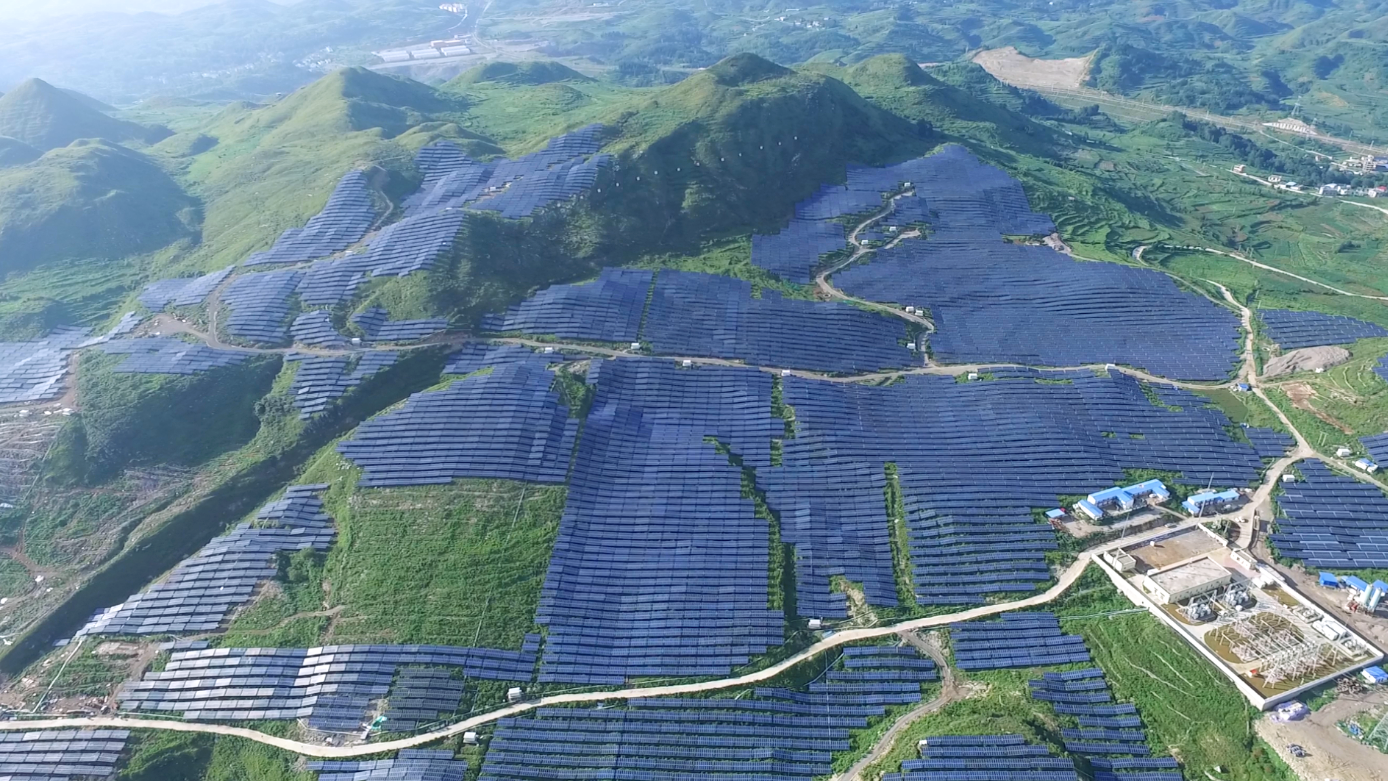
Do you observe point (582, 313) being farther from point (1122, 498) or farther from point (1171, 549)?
point (1171, 549)

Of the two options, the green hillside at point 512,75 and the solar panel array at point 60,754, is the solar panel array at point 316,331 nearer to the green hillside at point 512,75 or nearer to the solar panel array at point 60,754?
the solar panel array at point 60,754

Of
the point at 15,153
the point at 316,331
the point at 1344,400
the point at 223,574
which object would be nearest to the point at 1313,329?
the point at 1344,400

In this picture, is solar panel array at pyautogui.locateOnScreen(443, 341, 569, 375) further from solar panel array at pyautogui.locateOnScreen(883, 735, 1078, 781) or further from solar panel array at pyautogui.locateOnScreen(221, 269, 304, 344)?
solar panel array at pyautogui.locateOnScreen(883, 735, 1078, 781)

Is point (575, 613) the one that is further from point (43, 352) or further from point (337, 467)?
point (43, 352)

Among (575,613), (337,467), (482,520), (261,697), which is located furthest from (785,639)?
(337,467)

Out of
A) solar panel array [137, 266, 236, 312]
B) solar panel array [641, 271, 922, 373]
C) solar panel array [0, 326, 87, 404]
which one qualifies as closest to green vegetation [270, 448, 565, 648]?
solar panel array [641, 271, 922, 373]

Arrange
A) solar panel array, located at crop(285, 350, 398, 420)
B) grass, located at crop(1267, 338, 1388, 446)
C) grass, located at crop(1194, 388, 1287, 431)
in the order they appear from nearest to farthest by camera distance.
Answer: grass, located at crop(1267, 338, 1388, 446) → grass, located at crop(1194, 388, 1287, 431) → solar panel array, located at crop(285, 350, 398, 420)
